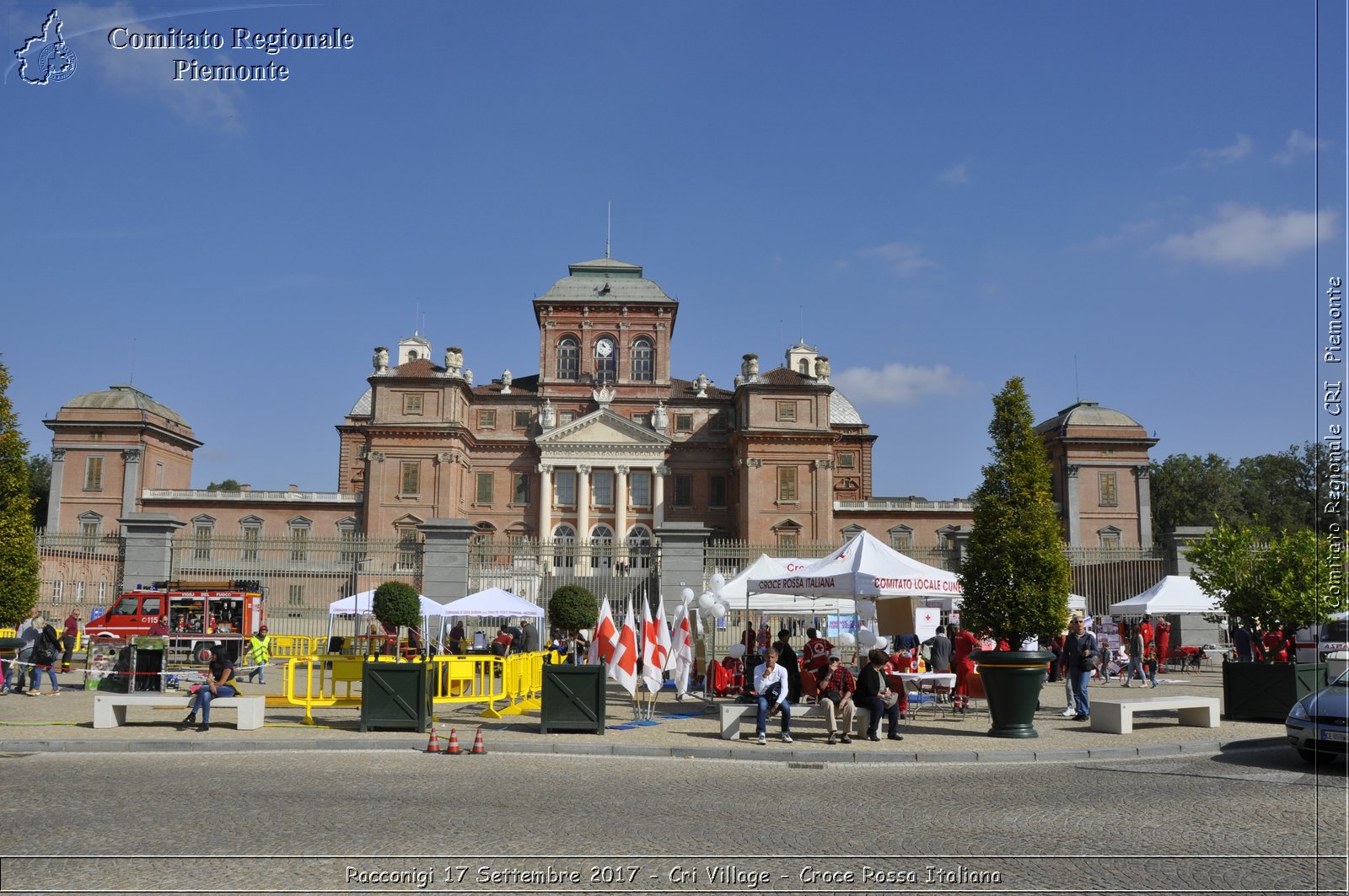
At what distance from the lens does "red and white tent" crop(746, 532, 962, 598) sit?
15852 millimetres

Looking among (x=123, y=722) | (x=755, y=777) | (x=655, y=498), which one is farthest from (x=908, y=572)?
(x=655, y=498)

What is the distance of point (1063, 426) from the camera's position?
5922cm

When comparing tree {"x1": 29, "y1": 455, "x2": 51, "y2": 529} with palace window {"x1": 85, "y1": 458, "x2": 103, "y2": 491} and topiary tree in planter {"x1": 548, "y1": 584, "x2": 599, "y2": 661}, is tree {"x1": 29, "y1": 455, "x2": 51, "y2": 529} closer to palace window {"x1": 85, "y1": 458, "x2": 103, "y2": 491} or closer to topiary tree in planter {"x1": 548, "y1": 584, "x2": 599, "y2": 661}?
palace window {"x1": 85, "y1": 458, "x2": 103, "y2": 491}

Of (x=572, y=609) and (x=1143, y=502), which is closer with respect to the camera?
(x=572, y=609)

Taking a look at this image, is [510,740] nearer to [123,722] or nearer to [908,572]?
[123,722]

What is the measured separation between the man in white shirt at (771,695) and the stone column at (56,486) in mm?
53144

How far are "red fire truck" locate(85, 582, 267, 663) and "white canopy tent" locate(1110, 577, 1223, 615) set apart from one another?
20551mm

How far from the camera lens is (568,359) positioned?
63.8 meters

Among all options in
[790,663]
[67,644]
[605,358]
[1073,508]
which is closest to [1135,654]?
[790,663]

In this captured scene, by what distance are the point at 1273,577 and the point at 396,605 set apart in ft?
61.1

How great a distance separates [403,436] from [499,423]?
6.40 meters

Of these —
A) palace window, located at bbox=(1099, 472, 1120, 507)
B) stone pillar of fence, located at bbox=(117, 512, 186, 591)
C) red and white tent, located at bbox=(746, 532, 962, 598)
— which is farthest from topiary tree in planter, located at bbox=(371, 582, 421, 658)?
palace window, located at bbox=(1099, 472, 1120, 507)

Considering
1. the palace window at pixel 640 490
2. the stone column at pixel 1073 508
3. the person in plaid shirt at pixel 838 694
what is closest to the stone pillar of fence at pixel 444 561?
the person in plaid shirt at pixel 838 694

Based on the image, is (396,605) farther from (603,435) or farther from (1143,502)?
(1143,502)
